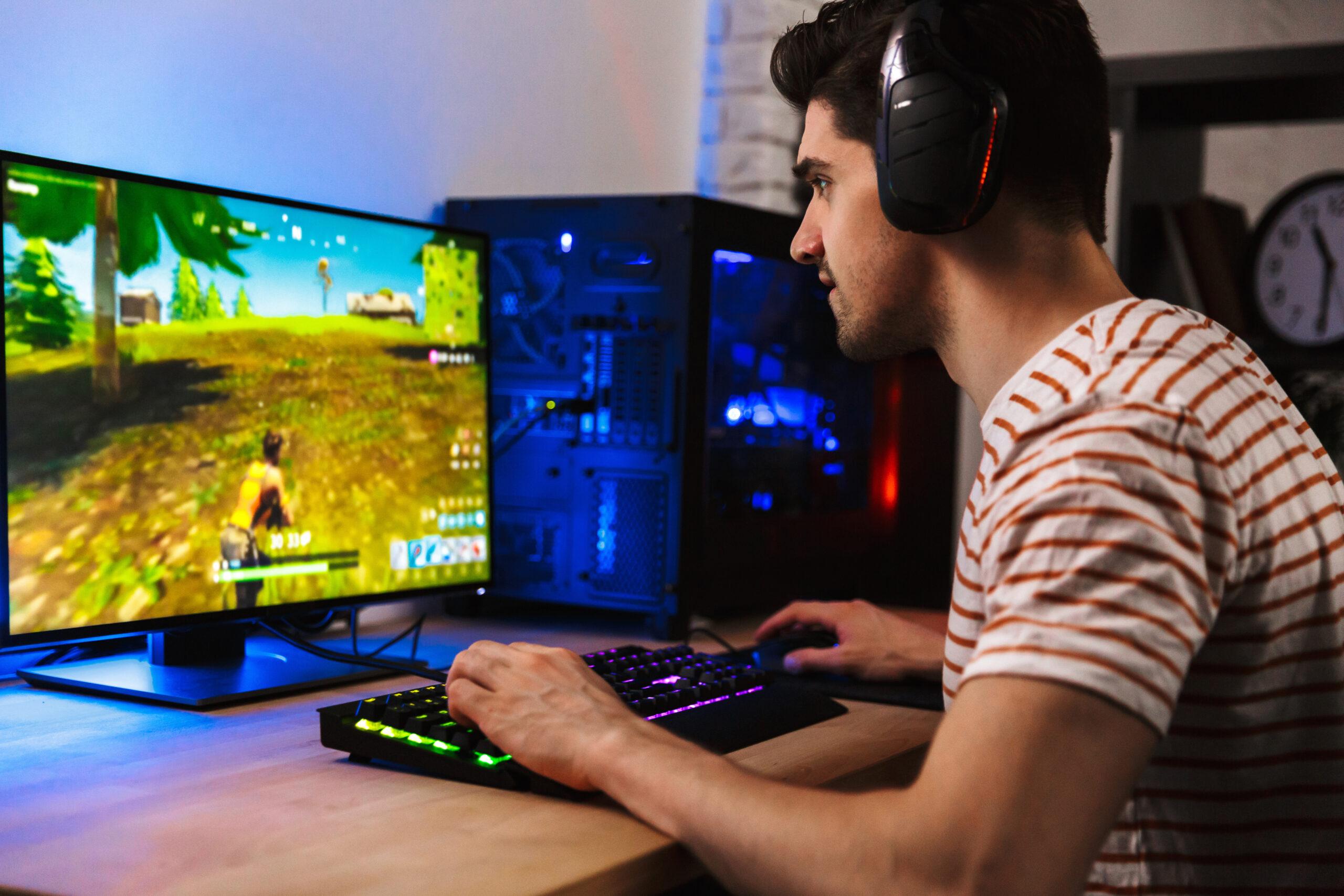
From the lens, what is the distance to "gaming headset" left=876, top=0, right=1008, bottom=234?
0.78 meters

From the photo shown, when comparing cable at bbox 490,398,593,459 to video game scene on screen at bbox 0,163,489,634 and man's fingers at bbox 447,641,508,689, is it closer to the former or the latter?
video game scene on screen at bbox 0,163,489,634

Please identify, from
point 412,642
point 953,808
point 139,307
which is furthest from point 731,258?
point 953,808

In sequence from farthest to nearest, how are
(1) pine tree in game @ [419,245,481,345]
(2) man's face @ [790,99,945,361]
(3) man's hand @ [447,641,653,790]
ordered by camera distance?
(1) pine tree in game @ [419,245,481,345]
(2) man's face @ [790,99,945,361]
(3) man's hand @ [447,641,653,790]

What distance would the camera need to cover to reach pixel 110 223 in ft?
3.11

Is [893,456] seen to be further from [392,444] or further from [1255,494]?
[1255,494]

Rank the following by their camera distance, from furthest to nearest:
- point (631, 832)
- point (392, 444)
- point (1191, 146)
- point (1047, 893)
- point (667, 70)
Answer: point (1191, 146)
point (667, 70)
point (392, 444)
point (631, 832)
point (1047, 893)

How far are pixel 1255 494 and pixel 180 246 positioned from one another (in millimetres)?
811

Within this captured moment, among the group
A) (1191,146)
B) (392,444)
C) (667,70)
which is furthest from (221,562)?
(1191,146)

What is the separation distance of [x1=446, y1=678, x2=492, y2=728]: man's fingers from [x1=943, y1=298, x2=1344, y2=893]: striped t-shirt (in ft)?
1.08

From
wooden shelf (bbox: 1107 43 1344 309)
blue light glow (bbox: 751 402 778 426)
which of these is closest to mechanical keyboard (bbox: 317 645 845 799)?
blue light glow (bbox: 751 402 778 426)

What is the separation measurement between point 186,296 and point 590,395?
0.48 metres

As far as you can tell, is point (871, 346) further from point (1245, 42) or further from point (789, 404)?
point (1245, 42)

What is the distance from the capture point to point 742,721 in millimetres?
908

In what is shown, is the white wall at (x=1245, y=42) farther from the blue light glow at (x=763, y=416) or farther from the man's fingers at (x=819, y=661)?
the man's fingers at (x=819, y=661)
